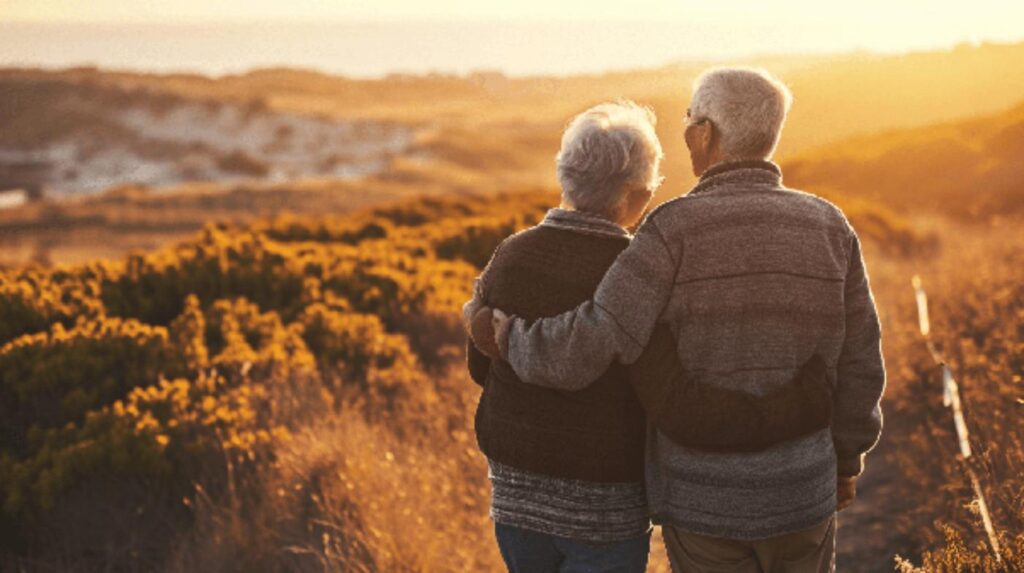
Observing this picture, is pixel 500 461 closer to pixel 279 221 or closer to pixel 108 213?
pixel 279 221

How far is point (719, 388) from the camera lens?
9.20 ft

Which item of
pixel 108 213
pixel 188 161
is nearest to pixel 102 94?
pixel 188 161

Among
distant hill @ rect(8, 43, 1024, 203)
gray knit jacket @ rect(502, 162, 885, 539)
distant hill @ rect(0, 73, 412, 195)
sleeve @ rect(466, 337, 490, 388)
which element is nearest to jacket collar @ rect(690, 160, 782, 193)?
gray knit jacket @ rect(502, 162, 885, 539)

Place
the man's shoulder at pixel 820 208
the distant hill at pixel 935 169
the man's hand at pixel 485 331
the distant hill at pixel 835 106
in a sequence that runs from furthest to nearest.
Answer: the distant hill at pixel 835 106, the distant hill at pixel 935 169, the man's hand at pixel 485 331, the man's shoulder at pixel 820 208

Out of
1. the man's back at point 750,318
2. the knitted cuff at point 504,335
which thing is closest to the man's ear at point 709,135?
the man's back at point 750,318

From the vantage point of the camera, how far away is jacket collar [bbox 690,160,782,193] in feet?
9.45

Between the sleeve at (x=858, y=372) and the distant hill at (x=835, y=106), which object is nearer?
the sleeve at (x=858, y=372)

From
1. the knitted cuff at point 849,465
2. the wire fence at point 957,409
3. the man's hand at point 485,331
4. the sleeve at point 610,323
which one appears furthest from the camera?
the wire fence at point 957,409

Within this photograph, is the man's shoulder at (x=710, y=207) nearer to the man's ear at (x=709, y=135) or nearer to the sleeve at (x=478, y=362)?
the man's ear at (x=709, y=135)

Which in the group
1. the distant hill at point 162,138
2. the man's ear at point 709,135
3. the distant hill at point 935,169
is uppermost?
the man's ear at point 709,135

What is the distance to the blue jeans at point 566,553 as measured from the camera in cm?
296

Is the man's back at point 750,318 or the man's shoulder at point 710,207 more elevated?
→ the man's shoulder at point 710,207

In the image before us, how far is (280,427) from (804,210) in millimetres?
3884

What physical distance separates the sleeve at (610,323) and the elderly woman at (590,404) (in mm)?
59
